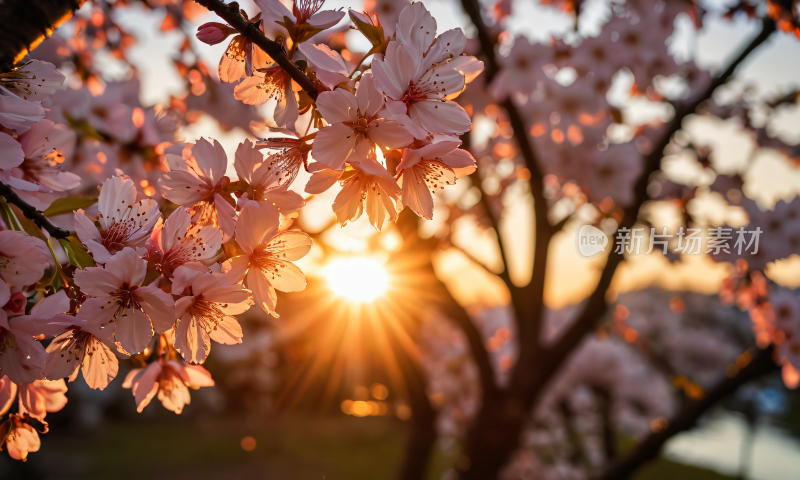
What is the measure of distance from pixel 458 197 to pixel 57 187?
3.56 meters

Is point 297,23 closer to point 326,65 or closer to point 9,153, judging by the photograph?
point 326,65

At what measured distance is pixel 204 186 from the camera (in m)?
0.77

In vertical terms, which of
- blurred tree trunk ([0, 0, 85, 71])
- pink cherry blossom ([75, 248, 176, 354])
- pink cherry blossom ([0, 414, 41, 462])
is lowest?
pink cherry blossom ([0, 414, 41, 462])

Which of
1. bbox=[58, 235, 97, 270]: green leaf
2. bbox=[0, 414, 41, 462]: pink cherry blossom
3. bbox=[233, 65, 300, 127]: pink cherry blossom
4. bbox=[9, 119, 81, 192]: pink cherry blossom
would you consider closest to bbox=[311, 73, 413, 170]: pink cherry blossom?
bbox=[233, 65, 300, 127]: pink cherry blossom

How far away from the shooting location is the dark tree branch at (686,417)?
2.75 m

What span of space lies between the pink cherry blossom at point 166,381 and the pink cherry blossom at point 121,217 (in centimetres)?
28

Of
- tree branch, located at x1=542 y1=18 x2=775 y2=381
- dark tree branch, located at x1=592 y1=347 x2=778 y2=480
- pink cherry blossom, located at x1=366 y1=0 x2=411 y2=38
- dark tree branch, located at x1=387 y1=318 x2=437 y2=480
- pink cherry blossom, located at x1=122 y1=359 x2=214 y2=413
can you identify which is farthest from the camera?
dark tree branch, located at x1=387 y1=318 x2=437 y2=480

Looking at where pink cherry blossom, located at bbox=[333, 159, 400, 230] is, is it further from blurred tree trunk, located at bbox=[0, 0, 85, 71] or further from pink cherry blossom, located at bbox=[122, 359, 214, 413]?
blurred tree trunk, located at bbox=[0, 0, 85, 71]

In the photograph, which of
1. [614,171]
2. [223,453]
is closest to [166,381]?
[614,171]

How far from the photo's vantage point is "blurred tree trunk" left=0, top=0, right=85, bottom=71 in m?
0.84

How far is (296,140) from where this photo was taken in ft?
2.40

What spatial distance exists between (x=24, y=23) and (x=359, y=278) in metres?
2.60

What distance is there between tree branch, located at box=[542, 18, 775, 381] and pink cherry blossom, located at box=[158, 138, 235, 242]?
280 cm

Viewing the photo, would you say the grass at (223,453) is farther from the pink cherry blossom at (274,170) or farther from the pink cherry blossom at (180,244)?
the pink cherry blossom at (274,170)
